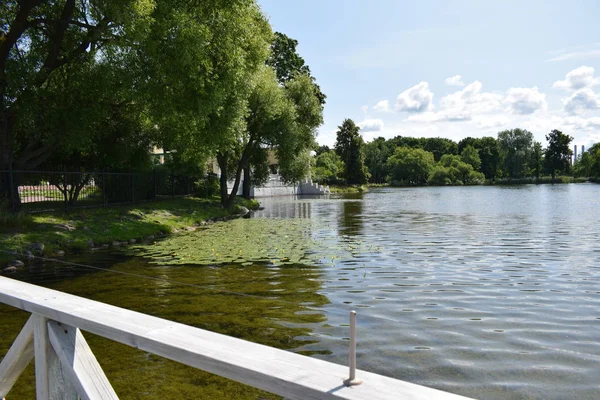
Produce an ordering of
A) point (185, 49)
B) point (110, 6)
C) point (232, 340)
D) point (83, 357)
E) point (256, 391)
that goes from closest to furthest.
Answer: point (232, 340) < point (83, 357) < point (256, 391) < point (110, 6) < point (185, 49)

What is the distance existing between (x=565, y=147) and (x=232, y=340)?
142 metres

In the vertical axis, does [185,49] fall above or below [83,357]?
above

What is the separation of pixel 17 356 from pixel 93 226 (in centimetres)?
1622

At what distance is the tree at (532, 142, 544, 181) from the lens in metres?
122

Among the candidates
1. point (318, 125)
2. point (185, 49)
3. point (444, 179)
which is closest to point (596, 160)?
point (444, 179)

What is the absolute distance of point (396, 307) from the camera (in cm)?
834

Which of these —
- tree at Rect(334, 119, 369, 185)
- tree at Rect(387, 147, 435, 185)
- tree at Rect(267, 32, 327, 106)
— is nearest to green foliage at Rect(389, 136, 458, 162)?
tree at Rect(387, 147, 435, 185)

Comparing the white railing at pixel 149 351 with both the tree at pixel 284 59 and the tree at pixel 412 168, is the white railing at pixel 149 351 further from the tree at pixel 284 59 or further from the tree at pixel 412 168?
the tree at pixel 412 168

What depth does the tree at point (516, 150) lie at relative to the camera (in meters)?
120

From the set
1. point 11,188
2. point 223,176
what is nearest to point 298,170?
point 223,176

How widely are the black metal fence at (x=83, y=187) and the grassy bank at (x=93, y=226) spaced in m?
0.92

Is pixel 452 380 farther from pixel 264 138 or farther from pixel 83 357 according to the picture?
pixel 264 138

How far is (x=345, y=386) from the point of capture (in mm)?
1655

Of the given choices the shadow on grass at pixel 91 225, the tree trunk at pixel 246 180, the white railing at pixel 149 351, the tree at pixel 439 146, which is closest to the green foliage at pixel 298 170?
the tree trunk at pixel 246 180
